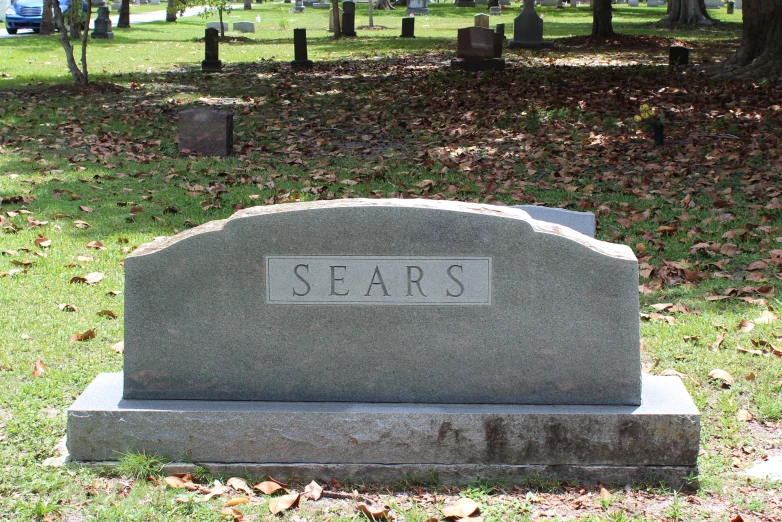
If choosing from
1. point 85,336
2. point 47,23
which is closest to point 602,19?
point 47,23

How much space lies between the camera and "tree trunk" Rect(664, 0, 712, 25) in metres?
36.2

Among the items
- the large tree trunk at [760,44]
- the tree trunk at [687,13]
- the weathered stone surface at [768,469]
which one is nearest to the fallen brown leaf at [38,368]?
the weathered stone surface at [768,469]

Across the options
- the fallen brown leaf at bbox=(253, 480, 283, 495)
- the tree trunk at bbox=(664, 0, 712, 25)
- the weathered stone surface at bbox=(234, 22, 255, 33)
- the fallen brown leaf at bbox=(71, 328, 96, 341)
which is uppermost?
the tree trunk at bbox=(664, 0, 712, 25)

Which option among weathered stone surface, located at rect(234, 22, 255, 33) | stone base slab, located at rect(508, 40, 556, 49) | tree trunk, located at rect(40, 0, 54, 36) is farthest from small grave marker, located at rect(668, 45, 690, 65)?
tree trunk, located at rect(40, 0, 54, 36)

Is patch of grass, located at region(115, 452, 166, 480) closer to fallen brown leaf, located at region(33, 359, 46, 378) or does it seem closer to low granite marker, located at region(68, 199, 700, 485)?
low granite marker, located at region(68, 199, 700, 485)

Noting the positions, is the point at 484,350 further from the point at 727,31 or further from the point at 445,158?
the point at 727,31

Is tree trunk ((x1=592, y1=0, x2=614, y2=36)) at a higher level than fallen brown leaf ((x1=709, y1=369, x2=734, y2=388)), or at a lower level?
higher

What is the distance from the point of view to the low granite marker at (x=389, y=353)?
146 inches

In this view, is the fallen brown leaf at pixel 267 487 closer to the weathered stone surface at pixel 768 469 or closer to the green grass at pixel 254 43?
the weathered stone surface at pixel 768 469

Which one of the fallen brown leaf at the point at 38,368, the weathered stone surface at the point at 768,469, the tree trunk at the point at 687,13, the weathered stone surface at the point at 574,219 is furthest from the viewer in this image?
the tree trunk at the point at 687,13

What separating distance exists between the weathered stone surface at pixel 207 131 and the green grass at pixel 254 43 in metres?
8.08

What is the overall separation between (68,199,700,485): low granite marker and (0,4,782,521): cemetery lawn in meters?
0.12

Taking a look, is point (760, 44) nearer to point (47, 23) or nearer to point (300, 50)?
point (300, 50)

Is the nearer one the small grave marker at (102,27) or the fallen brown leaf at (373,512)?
the fallen brown leaf at (373,512)
